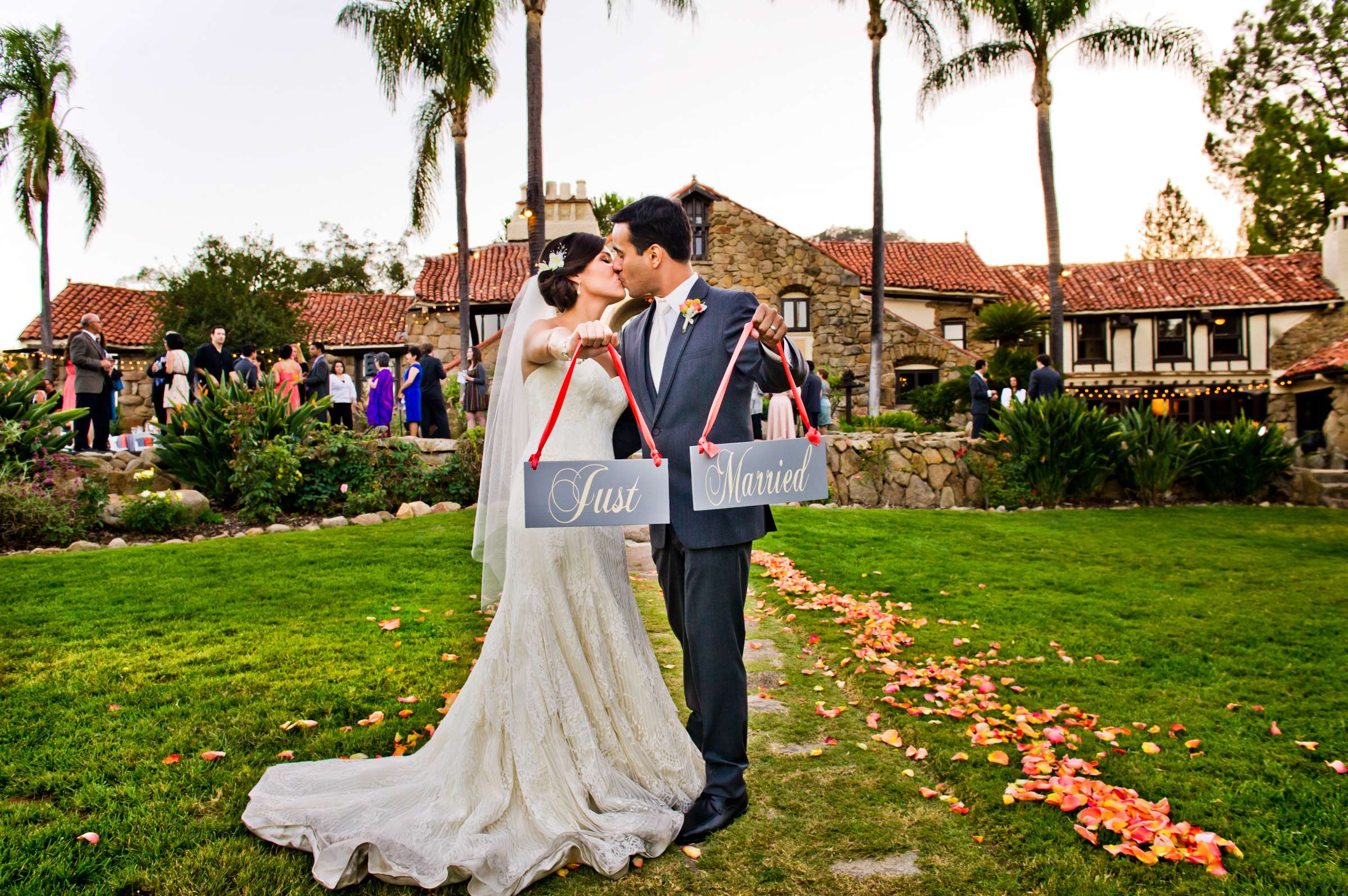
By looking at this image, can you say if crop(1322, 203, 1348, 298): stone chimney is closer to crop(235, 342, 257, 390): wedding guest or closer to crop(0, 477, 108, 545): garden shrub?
crop(235, 342, 257, 390): wedding guest

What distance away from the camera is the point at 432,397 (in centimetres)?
1373

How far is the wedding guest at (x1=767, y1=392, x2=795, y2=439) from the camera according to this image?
3.30 m

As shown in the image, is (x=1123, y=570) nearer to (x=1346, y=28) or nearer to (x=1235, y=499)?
(x=1235, y=499)

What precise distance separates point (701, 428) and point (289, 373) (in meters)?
10.6

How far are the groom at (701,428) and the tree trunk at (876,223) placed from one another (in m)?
18.7

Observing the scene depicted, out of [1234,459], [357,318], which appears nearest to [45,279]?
[357,318]

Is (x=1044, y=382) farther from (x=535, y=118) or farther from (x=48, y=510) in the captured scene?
(x=48, y=510)

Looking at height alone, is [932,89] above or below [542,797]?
above

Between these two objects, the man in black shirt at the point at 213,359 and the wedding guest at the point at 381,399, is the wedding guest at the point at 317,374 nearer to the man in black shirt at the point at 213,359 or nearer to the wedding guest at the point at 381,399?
the wedding guest at the point at 381,399

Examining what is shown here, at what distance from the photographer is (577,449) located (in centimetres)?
313

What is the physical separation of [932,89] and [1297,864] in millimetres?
21824

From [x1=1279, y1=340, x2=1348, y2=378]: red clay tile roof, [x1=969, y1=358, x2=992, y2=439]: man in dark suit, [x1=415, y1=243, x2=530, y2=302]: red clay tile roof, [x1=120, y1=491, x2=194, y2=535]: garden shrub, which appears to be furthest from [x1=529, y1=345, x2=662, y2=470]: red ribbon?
[x1=415, y1=243, x2=530, y2=302]: red clay tile roof

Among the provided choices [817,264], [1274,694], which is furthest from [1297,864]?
[817,264]

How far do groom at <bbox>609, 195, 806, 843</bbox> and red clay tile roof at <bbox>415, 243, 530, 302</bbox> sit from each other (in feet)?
78.0
